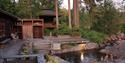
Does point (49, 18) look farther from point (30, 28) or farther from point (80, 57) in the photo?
point (80, 57)

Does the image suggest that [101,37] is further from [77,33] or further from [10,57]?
[10,57]

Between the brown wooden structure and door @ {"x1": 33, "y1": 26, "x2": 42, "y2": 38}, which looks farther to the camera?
door @ {"x1": 33, "y1": 26, "x2": 42, "y2": 38}

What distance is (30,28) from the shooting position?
142 feet

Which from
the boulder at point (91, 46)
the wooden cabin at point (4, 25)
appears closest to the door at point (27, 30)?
the wooden cabin at point (4, 25)

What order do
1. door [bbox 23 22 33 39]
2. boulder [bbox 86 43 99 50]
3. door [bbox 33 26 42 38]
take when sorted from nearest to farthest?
1. boulder [bbox 86 43 99 50]
2. door [bbox 23 22 33 39]
3. door [bbox 33 26 42 38]

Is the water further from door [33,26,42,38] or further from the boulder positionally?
door [33,26,42,38]

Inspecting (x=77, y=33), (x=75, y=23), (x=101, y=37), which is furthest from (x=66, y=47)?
(x=75, y=23)

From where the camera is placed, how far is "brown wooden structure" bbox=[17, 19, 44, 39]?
4291cm

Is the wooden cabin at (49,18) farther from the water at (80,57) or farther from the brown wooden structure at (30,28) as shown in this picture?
the water at (80,57)

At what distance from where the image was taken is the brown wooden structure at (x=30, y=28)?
42.9 metres

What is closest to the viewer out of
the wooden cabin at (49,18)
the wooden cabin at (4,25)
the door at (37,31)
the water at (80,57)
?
the water at (80,57)

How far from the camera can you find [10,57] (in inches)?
655

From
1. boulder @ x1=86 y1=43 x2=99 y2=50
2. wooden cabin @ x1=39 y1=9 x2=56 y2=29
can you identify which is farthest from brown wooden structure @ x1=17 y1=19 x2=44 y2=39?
boulder @ x1=86 y1=43 x2=99 y2=50

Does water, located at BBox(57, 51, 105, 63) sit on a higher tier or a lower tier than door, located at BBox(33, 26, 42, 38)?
lower
